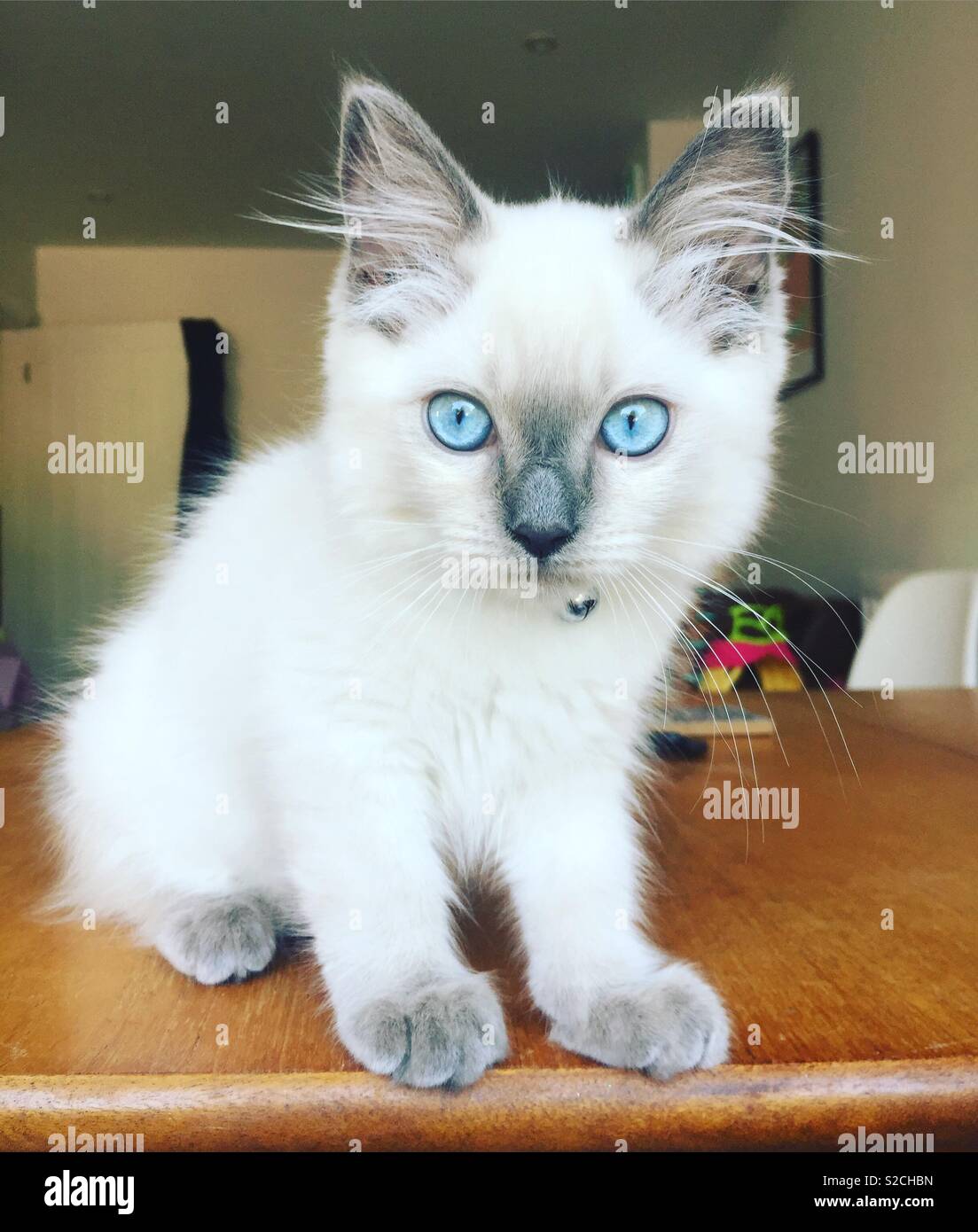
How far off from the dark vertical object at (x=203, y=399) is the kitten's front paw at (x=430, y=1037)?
4728 mm

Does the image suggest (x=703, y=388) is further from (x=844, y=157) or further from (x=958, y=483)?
(x=844, y=157)

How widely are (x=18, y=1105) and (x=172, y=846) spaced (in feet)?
1.41

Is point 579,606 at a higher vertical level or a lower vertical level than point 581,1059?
higher

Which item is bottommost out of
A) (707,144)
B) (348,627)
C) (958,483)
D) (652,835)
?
(652,835)

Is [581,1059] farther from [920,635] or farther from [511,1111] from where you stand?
[920,635]

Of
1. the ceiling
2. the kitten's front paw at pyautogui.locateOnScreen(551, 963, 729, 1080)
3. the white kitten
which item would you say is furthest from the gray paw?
the ceiling

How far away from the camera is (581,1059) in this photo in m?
0.67

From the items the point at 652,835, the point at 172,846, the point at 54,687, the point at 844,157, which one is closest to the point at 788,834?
the point at 652,835

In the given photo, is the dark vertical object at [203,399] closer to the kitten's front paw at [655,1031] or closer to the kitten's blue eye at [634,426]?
the kitten's blue eye at [634,426]

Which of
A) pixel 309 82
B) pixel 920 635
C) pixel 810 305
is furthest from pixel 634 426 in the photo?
pixel 309 82

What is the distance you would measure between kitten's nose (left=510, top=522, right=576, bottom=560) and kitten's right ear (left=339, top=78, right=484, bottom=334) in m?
0.26

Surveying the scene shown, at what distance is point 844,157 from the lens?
307cm

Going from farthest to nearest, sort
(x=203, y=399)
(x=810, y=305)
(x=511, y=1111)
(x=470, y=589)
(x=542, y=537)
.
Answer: (x=203, y=399)
(x=810, y=305)
(x=470, y=589)
(x=542, y=537)
(x=511, y=1111)

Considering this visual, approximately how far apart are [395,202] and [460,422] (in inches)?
9.4
